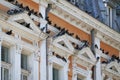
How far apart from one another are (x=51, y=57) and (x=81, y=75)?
96.9 inches

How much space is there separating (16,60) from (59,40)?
2873mm

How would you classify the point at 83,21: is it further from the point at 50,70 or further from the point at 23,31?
the point at 23,31

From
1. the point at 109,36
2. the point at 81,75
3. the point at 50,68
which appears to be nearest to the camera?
Answer: the point at 50,68

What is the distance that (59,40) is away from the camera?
95.7 feet

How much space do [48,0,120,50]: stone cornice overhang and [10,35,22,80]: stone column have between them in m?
3.06

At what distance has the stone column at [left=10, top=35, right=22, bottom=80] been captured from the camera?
2652 centimetres

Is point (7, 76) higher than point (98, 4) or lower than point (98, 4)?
lower

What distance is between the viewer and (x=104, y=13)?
3344 centimetres

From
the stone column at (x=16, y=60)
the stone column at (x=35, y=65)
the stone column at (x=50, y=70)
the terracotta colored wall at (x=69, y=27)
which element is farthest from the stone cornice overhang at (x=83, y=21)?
the stone column at (x=16, y=60)

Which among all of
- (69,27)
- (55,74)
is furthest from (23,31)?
(69,27)

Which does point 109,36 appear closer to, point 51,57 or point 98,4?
point 98,4

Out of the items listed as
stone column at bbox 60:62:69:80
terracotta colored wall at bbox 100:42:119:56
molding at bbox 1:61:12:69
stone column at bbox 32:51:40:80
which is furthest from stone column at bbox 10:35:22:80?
terracotta colored wall at bbox 100:42:119:56

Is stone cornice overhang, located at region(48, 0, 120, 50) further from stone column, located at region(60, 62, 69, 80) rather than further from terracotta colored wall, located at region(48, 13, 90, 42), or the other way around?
stone column, located at region(60, 62, 69, 80)

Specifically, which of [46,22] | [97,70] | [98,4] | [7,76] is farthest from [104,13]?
[7,76]
